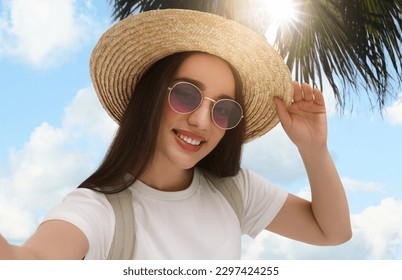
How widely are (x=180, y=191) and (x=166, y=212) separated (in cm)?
13

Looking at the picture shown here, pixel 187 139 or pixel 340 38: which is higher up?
pixel 340 38

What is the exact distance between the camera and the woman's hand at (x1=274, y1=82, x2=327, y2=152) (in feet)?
8.98

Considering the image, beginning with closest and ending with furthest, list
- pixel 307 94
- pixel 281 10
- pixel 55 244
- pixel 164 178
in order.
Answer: pixel 55 244 → pixel 164 178 → pixel 307 94 → pixel 281 10

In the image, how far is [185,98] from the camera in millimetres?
2438

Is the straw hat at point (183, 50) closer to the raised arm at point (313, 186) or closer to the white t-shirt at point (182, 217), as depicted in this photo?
the raised arm at point (313, 186)

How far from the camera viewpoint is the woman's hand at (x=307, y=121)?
2.74m

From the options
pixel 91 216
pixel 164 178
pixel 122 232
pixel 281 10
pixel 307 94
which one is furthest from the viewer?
pixel 281 10

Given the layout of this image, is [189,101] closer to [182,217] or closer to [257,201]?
[182,217]

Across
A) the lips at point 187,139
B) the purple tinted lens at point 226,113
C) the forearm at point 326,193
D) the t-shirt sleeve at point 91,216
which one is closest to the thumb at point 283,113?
the forearm at point 326,193

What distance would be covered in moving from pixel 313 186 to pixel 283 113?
0.37m

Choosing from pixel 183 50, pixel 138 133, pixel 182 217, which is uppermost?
pixel 183 50

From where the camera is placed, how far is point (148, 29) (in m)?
2.63

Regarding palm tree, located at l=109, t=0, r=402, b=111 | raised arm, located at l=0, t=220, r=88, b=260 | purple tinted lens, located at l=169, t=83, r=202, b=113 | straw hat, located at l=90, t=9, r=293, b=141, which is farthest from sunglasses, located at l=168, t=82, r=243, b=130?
palm tree, located at l=109, t=0, r=402, b=111

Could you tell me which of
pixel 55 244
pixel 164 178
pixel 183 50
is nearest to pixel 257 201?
pixel 164 178
